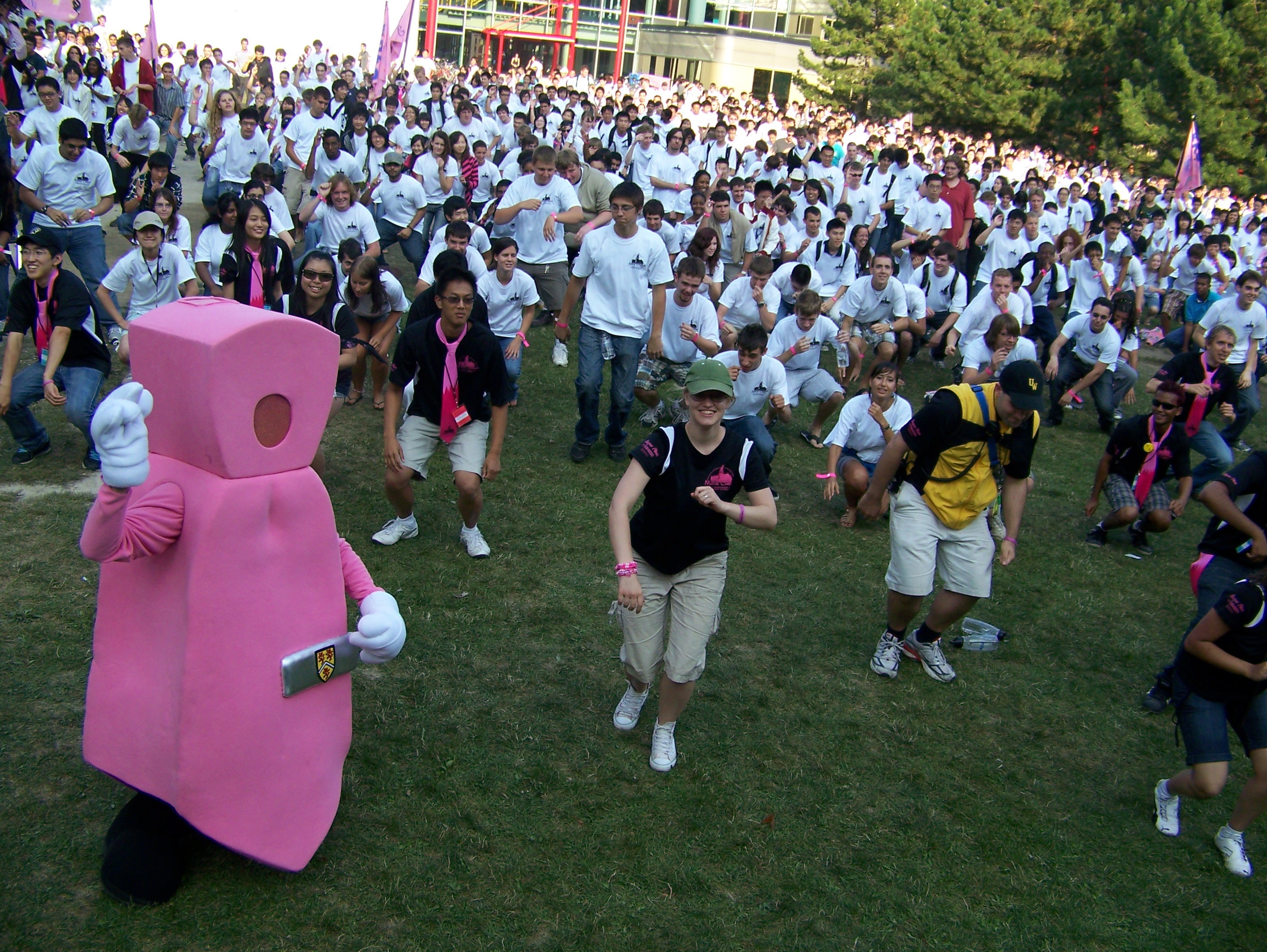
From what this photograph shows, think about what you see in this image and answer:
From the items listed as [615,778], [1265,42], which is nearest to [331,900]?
[615,778]

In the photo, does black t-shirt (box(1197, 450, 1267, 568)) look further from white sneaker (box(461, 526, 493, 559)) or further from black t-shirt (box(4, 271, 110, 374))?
black t-shirt (box(4, 271, 110, 374))

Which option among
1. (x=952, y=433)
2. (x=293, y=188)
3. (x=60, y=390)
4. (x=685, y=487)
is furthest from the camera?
(x=293, y=188)

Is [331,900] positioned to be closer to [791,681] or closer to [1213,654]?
[791,681]

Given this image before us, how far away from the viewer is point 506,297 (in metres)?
8.06

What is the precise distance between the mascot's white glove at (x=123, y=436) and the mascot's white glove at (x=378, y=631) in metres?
0.85

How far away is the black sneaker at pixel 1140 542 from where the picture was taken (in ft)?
26.7

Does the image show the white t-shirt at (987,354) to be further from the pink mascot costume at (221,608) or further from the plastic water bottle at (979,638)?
the pink mascot costume at (221,608)

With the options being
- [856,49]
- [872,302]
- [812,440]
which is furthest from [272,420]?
[856,49]

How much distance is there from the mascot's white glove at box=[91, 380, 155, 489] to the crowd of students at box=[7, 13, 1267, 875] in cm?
54

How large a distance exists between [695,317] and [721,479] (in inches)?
172

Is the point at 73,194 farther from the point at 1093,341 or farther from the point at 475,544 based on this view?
the point at 1093,341

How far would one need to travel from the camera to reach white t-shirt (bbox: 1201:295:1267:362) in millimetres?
10609

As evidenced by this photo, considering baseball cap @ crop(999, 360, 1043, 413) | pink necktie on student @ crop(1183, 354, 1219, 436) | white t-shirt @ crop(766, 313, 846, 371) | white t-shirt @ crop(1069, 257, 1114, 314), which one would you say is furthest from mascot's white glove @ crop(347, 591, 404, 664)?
white t-shirt @ crop(1069, 257, 1114, 314)

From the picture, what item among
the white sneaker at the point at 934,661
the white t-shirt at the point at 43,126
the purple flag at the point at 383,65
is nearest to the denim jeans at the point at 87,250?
the white t-shirt at the point at 43,126
